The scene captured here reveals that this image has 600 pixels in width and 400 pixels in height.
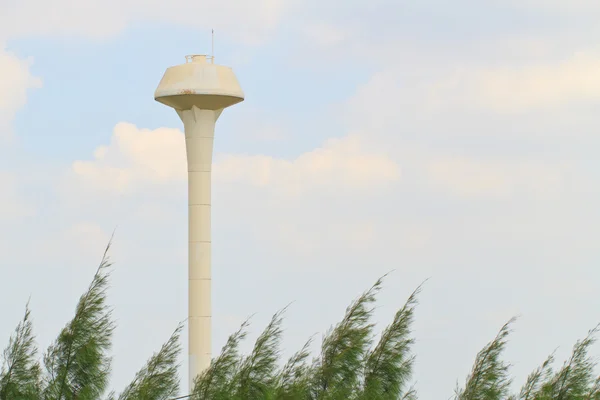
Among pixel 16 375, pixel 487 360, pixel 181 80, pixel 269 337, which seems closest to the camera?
pixel 16 375

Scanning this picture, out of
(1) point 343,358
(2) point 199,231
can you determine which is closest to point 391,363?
(1) point 343,358

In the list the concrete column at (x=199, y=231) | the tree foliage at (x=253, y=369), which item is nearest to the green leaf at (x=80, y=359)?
the tree foliage at (x=253, y=369)

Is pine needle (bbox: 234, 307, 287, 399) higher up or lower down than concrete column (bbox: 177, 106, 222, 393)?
lower down

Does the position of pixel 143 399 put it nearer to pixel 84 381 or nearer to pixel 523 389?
pixel 84 381

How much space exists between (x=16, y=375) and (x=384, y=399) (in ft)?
25.7

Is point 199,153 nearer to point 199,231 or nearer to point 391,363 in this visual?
point 199,231

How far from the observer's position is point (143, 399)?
23.8m

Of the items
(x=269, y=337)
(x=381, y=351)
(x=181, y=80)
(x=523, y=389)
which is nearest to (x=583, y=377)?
(x=523, y=389)

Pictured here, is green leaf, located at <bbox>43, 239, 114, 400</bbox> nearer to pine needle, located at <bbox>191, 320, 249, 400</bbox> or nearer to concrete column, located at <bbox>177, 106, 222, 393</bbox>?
pine needle, located at <bbox>191, 320, 249, 400</bbox>

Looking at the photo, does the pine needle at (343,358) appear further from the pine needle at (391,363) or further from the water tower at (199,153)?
the water tower at (199,153)

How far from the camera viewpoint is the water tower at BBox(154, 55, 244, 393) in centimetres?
3688

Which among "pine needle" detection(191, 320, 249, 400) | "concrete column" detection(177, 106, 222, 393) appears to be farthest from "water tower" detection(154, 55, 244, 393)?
"pine needle" detection(191, 320, 249, 400)

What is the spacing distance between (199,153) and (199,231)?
2.51m

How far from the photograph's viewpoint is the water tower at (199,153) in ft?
121
